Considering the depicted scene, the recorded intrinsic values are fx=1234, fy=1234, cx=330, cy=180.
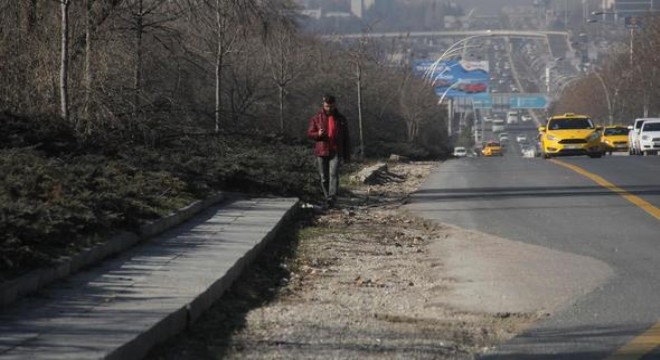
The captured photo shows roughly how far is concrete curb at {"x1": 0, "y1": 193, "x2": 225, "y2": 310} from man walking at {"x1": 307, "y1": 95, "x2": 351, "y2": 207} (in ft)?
17.3

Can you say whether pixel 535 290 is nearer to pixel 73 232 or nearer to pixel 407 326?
pixel 407 326

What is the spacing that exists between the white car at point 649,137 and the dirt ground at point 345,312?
3593cm

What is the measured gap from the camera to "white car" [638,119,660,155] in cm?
4956

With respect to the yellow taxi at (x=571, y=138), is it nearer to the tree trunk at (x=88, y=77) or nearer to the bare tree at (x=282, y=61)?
the bare tree at (x=282, y=61)

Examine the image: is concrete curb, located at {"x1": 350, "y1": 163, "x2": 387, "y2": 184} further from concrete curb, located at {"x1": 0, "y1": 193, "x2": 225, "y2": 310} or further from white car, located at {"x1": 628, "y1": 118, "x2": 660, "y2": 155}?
white car, located at {"x1": 628, "y1": 118, "x2": 660, "y2": 155}

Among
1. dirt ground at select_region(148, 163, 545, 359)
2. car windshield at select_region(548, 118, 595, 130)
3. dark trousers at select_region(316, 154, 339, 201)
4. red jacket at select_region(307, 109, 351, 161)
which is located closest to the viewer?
dirt ground at select_region(148, 163, 545, 359)

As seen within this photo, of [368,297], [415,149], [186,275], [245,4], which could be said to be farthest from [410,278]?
[415,149]

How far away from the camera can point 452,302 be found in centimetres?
1038

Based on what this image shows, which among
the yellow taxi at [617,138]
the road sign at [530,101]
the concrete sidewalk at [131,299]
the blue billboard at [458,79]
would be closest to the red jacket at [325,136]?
the concrete sidewalk at [131,299]

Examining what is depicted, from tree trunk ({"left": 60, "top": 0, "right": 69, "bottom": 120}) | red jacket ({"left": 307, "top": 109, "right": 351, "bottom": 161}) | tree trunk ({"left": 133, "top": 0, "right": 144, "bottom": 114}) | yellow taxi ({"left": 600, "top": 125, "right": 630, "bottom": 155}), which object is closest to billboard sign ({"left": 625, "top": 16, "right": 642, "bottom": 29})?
yellow taxi ({"left": 600, "top": 125, "right": 630, "bottom": 155})

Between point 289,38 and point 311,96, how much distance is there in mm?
11664

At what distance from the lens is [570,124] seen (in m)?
44.0

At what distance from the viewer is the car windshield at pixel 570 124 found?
43906mm

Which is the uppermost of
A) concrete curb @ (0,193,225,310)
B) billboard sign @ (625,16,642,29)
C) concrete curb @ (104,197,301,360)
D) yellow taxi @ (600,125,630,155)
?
billboard sign @ (625,16,642,29)
